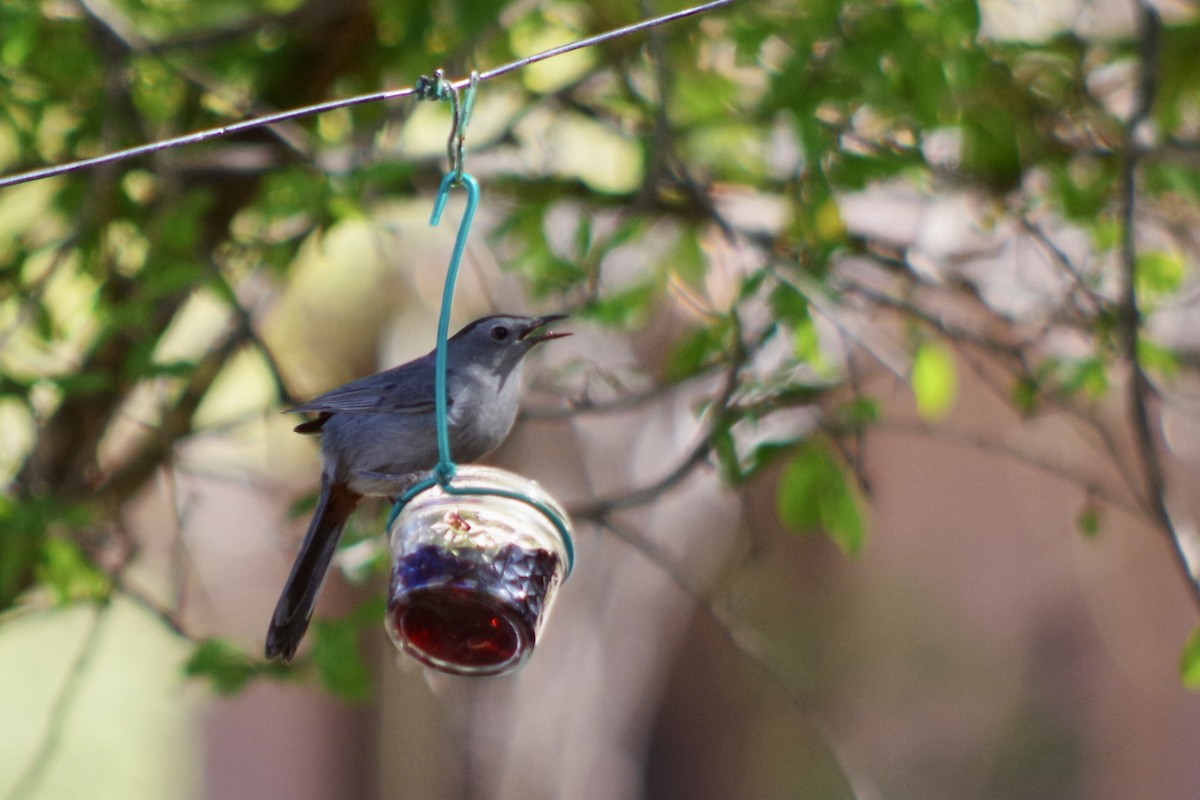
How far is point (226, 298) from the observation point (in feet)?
14.4

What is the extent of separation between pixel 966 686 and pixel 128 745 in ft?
25.1

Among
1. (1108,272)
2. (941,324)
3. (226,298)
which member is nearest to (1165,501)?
(941,324)

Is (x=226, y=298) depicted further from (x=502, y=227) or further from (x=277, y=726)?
Result: (x=277, y=726)

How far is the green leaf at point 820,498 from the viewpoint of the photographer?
168 inches

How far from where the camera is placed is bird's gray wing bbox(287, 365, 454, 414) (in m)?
3.97

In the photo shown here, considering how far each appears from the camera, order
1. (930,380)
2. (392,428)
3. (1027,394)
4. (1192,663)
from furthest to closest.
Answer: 1. (1027,394)
2. (930,380)
3. (392,428)
4. (1192,663)

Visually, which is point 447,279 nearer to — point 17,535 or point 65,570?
point 17,535

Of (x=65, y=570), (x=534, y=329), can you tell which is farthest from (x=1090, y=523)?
(x=65, y=570)

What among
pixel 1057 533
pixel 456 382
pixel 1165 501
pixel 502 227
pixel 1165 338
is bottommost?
pixel 1165 501

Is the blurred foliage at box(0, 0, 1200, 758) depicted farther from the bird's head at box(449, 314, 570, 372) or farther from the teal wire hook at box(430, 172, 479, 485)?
the teal wire hook at box(430, 172, 479, 485)

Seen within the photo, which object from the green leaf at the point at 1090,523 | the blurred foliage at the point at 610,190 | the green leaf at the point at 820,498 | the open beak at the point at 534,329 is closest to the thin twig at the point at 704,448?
the blurred foliage at the point at 610,190

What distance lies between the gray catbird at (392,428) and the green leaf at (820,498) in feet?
2.99

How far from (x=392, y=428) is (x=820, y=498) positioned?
131 centimetres

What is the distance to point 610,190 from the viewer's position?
5.61 meters
